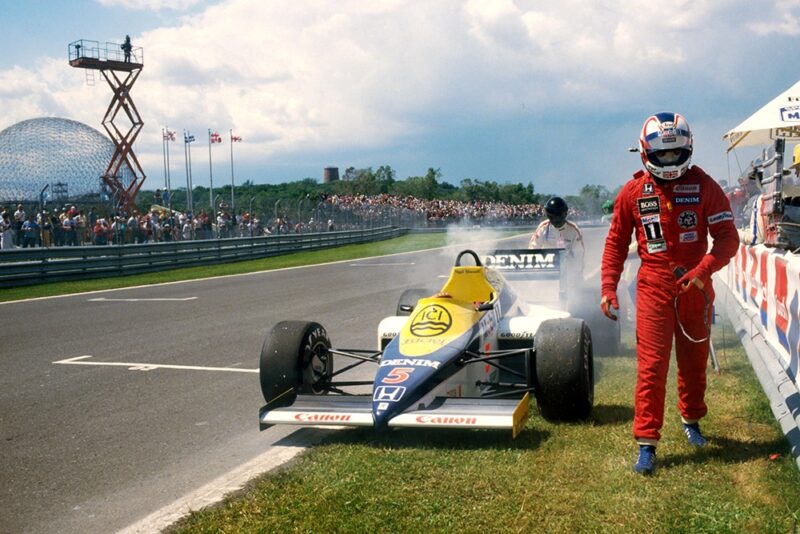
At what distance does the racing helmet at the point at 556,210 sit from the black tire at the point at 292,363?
4320 mm

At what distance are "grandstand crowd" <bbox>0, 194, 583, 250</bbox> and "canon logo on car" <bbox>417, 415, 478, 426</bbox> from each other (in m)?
17.8

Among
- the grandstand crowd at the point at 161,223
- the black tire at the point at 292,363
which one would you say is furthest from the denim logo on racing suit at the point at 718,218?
the grandstand crowd at the point at 161,223

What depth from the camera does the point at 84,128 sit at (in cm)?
5841

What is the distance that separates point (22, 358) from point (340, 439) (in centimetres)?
559

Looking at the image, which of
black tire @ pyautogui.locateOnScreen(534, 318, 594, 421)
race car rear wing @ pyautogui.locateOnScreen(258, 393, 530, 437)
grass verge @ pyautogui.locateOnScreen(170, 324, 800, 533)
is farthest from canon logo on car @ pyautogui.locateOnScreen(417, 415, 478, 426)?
black tire @ pyautogui.locateOnScreen(534, 318, 594, 421)

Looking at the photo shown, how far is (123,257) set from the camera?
22.3 m

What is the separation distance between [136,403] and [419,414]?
3085mm

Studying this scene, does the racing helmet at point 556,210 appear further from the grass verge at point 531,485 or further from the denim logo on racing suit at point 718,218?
the denim logo on racing suit at point 718,218

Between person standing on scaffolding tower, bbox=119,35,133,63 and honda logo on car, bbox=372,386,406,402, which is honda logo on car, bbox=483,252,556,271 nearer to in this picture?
honda logo on car, bbox=372,386,406,402

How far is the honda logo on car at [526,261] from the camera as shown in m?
9.00

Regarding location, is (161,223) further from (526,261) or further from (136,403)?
(136,403)

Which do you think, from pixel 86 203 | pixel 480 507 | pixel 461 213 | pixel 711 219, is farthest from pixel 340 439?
pixel 461 213

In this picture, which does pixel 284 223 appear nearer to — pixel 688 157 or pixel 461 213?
pixel 461 213

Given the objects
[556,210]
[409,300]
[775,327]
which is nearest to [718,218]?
[775,327]
